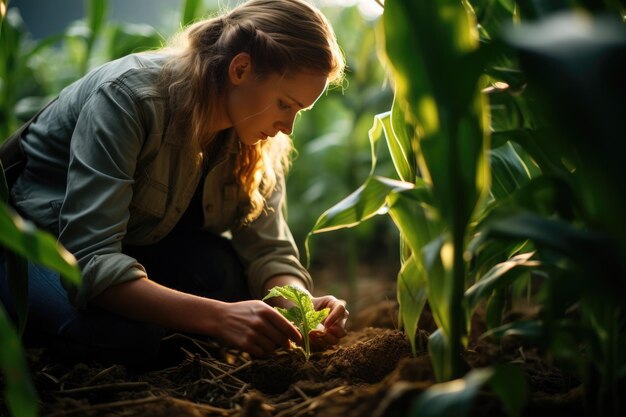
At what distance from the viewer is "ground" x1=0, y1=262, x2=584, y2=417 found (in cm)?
82

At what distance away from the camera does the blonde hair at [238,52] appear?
120cm

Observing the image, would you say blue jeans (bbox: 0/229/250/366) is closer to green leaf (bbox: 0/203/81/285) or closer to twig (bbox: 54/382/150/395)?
twig (bbox: 54/382/150/395)

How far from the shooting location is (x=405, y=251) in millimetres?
1110

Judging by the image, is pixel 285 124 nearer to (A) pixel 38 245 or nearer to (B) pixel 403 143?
(B) pixel 403 143

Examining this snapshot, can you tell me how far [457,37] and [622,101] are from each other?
0.24 meters

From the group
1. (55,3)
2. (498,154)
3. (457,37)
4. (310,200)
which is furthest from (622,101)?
(55,3)

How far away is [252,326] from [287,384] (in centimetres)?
11

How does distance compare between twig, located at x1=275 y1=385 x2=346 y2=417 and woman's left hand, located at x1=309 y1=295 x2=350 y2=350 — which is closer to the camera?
twig, located at x1=275 y1=385 x2=346 y2=417

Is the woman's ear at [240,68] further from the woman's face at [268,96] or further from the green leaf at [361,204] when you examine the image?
the green leaf at [361,204]

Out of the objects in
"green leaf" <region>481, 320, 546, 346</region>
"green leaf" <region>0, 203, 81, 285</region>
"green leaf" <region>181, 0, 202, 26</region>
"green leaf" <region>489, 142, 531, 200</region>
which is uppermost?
"green leaf" <region>181, 0, 202, 26</region>

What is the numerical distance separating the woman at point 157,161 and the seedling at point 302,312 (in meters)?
0.04

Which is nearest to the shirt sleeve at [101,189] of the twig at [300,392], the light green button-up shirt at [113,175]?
the light green button-up shirt at [113,175]

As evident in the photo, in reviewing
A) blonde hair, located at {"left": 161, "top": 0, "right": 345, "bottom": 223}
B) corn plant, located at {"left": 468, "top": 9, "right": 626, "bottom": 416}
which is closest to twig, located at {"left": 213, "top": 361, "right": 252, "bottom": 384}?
blonde hair, located at {"left": 161, "top": 0, "right": 345, "bottom": 223}

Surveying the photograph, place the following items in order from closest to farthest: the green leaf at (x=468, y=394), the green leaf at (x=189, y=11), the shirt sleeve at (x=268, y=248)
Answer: the green leaf at (x=468, y=394), the shirt sleeve at (x=268, y=248), the green leaf at (x=189, y=11)
